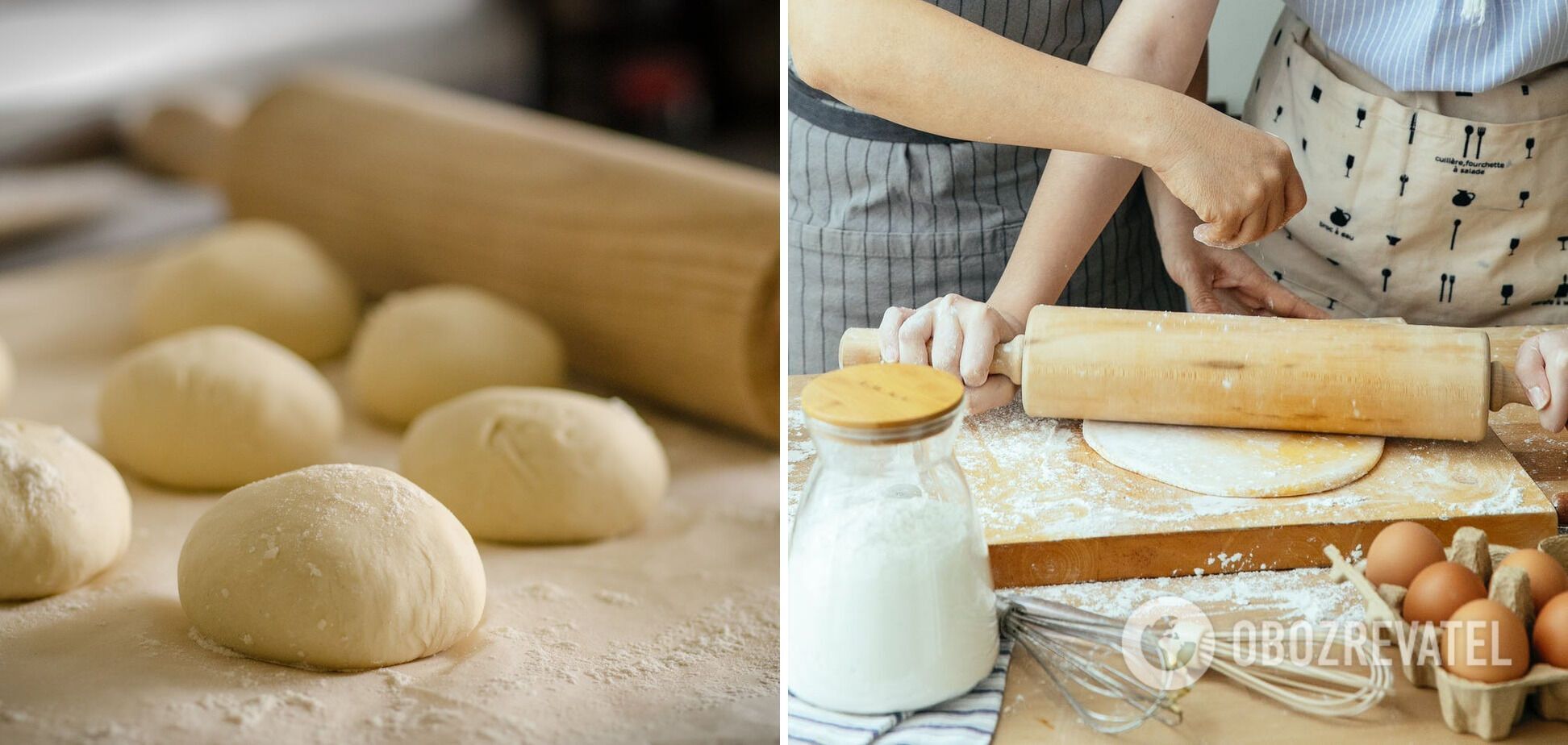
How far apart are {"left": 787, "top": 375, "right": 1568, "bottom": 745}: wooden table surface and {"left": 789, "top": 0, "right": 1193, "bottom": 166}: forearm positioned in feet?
0.53

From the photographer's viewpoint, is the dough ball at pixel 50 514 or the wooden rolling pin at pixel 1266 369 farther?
the dough ball at pixel 50 514

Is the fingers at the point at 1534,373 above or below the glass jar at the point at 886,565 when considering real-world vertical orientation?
above

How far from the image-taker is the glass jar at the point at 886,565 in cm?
59

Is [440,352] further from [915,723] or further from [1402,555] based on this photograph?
[1402,555]

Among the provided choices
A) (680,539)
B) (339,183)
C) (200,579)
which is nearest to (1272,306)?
(680,539)

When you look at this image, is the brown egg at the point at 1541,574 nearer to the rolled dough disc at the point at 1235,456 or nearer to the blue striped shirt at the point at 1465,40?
the rolled dough disc at the point at 1235,456

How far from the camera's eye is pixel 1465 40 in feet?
2.22

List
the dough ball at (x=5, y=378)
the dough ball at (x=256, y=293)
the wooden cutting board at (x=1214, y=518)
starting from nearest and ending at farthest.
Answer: the wooden cutting board at (x=1214, y=518), the dough ball at (x=5, y=378), the dough ball at (x=256, y=293)

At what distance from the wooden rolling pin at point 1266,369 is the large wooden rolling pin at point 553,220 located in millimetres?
499

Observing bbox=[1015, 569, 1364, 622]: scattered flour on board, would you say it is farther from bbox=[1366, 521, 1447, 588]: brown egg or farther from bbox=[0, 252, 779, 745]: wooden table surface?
bbox=[0, 252, 779, 745]: wooden table surface

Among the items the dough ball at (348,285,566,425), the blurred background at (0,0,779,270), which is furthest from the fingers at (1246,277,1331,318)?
the blurred background at (0,0,779,270)

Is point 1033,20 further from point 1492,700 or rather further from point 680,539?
point 680,539

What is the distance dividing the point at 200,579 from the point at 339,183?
0.83m

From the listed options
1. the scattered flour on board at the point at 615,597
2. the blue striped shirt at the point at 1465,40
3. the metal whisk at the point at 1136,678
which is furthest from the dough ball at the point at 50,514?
the blue striped shirt at the point at 1465,40
